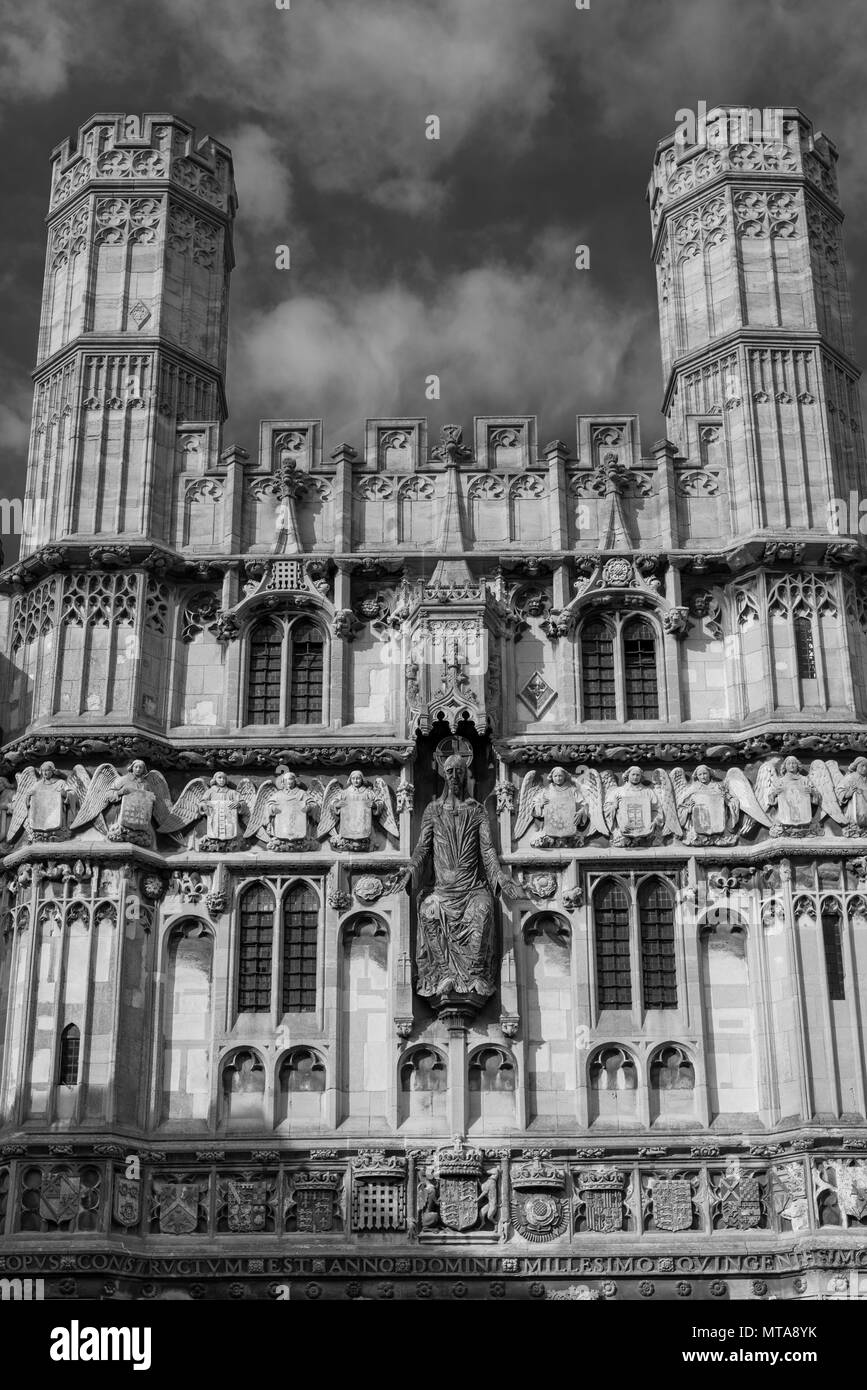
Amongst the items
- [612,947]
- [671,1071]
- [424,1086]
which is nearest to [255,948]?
[424,1086]

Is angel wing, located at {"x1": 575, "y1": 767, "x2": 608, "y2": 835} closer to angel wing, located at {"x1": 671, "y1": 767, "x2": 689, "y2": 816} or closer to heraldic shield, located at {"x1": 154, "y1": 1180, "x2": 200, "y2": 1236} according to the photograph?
angel wing, located at {"x1": 671, "y1": 767, "x2": 689, "y2": 816}

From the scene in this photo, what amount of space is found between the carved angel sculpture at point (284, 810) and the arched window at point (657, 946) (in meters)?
4.86

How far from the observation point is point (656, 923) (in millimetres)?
29172

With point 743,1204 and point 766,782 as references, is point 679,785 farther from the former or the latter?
point 743,1204

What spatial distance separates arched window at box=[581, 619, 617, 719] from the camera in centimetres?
3078

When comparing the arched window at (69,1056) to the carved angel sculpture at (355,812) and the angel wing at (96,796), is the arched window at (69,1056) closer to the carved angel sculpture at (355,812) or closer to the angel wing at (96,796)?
the angel wing at (96,796)

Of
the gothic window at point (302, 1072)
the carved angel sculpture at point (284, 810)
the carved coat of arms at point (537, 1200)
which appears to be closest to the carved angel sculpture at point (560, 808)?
the carved angel sculpture at point (284, 810)

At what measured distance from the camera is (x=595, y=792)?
2969 cm

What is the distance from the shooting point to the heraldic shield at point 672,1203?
27.2 m

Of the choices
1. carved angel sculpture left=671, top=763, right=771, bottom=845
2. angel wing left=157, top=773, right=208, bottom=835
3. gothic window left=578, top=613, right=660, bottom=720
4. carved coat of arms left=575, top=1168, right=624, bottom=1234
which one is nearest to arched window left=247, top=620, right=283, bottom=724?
angel wing left=157, top=773, right=208, bottom=835

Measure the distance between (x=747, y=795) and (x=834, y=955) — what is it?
8.65 ft
